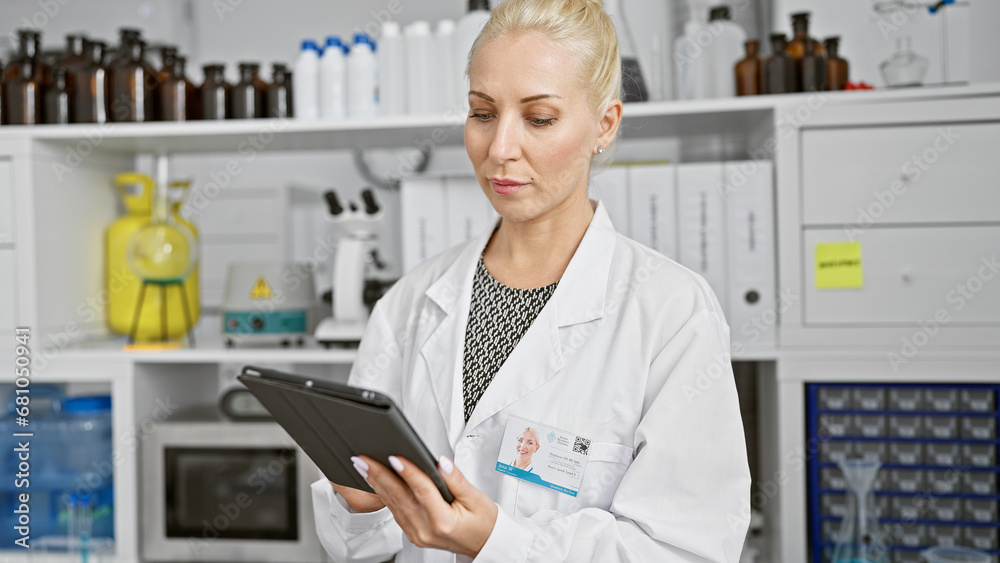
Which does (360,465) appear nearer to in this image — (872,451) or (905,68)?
(872,451)

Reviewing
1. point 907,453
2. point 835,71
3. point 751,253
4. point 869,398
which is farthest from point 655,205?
point 907,453

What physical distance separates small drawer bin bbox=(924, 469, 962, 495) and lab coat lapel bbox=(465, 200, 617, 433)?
0.94m

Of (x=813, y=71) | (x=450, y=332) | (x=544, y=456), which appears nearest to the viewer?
(x=544, y=456)

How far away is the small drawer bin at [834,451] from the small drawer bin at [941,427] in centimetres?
14

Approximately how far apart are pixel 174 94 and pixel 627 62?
3.35ft

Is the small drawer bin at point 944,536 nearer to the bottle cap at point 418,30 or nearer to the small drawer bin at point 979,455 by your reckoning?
the small drawer bin at point 979,455

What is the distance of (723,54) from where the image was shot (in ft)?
5.64

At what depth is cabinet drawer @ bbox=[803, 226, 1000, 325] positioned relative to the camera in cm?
148

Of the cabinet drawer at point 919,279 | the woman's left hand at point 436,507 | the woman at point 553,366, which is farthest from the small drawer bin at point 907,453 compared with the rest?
the woman's left hand at point 436,507

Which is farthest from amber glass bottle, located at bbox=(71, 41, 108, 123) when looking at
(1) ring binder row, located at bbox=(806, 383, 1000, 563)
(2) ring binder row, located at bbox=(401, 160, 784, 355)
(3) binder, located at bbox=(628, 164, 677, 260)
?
(1) ring binder row, located at bbox=(806, 383, 1000, 563)

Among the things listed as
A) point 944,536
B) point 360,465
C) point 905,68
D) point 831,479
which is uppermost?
point 905,68

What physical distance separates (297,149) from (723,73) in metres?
1.06

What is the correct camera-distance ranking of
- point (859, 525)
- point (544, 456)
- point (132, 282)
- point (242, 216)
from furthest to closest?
point (242, 216) → point (132, 282) → point (859, 525) → point (544, 456)

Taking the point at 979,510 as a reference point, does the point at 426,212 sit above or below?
above
